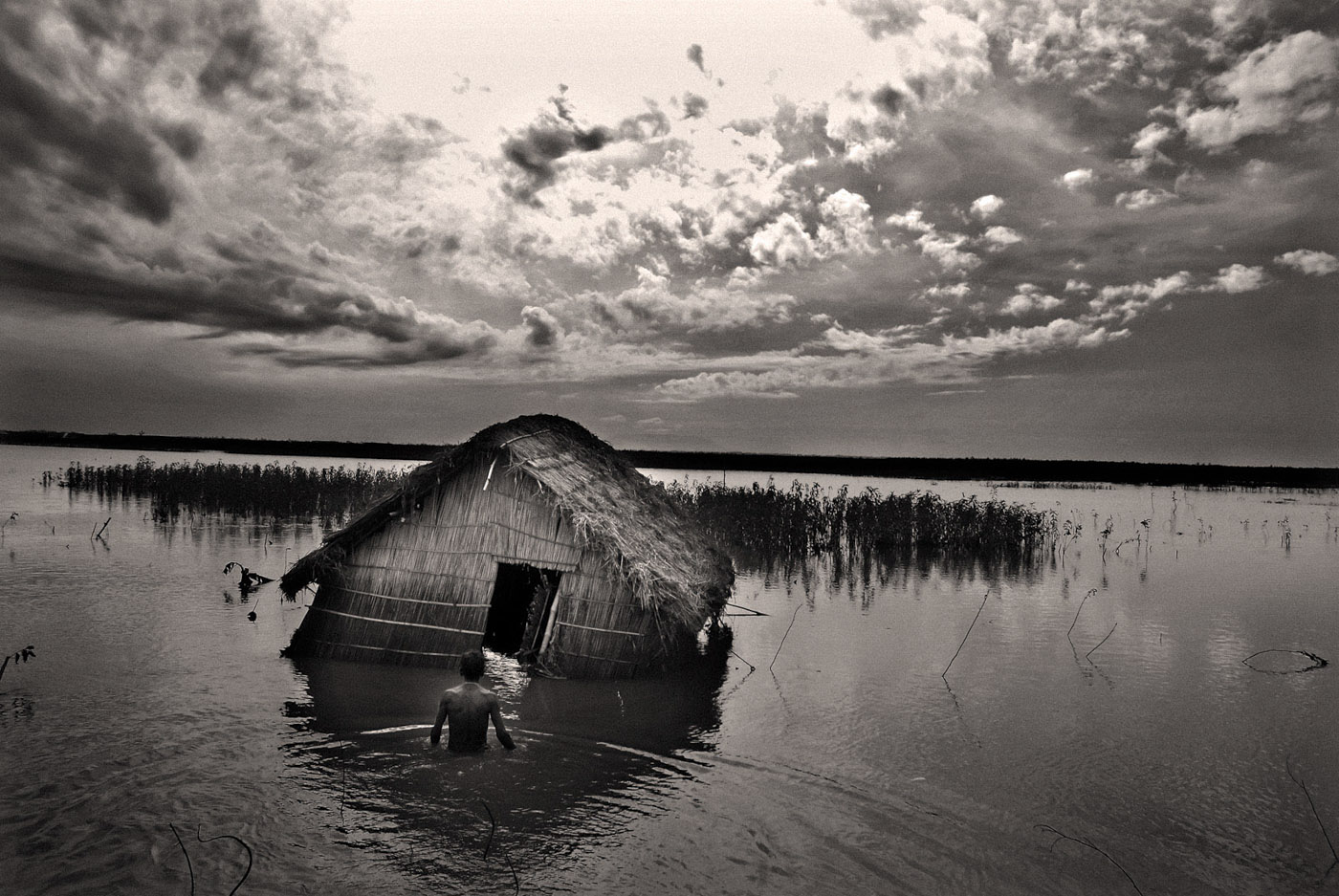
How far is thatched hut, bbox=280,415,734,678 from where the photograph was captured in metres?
9.36

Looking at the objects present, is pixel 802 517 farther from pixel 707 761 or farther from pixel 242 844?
pixel 242 844

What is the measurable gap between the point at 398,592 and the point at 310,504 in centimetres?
1939

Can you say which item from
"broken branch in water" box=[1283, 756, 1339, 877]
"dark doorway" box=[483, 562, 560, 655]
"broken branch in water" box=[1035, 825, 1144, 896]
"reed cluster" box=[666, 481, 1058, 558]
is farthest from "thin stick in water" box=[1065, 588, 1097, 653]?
"dark doorway" box=[483, 562, 560, 655]

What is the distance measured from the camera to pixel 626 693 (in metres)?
9.18

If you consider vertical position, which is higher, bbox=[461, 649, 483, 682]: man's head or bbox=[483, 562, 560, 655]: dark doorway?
bbox=[461, 649, 483, 682]: man's head

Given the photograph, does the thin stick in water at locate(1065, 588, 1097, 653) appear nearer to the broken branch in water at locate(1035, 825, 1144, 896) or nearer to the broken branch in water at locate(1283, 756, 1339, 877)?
the broken branch in water at locate(1283, 756, 1339, 877)

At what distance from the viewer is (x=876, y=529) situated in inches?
877

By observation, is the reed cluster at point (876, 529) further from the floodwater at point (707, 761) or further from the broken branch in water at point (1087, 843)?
the broken branch in water at point (1087, 843)

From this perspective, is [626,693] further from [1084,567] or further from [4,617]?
[1084,567]

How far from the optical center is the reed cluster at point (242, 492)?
26.3 m

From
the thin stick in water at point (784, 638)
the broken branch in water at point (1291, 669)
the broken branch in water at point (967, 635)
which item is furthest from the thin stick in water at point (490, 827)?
the broken branch in water at point (1291, 669)

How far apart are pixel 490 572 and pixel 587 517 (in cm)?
139

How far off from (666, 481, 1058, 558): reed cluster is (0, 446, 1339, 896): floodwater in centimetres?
731

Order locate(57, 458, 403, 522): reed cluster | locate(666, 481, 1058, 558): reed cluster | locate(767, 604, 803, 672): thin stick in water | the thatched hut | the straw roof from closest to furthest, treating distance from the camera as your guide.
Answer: the straw roof
the thatched hut
locate(767, 604, 803, 672): thin stick in water
locate(666, 481, 1058, 558): reed cluster
locate(57, 458, 403, 522): reed cluster
